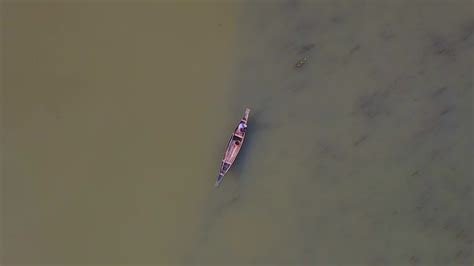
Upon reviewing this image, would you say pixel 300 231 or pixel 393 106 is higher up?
pixel 393 106

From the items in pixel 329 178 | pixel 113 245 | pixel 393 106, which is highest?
pixel 393 106

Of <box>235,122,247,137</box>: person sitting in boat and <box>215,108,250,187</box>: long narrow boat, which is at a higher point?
<box>235,122,247,137</box>: person sitting in boat

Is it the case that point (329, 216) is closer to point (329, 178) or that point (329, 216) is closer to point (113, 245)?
point (329, 178)

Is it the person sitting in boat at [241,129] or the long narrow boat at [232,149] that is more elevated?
the person sitting in boat at [241,129]

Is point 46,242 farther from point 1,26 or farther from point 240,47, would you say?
point 240,47

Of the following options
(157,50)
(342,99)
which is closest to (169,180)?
(157,50)

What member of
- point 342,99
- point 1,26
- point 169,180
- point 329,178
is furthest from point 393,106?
point 1,26

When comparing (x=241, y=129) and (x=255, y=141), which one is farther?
(x=255, y=141)

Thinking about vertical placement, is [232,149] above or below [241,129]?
below
